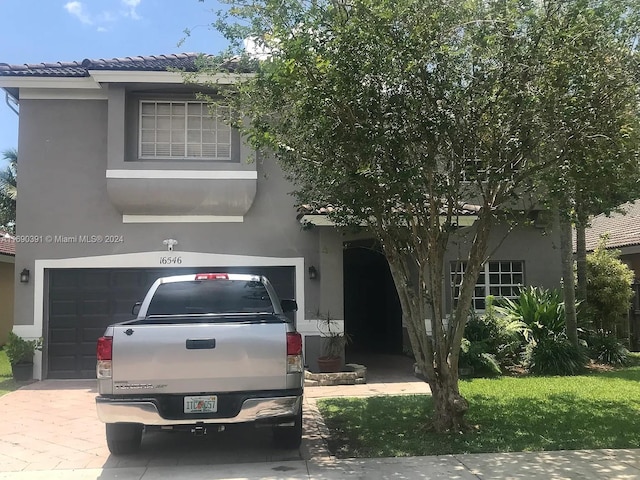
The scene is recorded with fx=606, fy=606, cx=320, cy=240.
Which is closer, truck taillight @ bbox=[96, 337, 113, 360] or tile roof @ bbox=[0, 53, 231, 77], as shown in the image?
truck taillight @ bbox=[96, 337, 113, 360]

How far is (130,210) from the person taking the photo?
40.4ft

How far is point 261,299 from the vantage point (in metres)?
7.38

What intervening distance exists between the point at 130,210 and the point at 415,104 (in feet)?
25.5

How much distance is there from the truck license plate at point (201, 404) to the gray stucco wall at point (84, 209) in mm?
6753

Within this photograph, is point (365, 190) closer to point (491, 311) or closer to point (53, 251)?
point (491, 311)

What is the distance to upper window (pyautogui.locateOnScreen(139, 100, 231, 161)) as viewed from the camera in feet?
41.5

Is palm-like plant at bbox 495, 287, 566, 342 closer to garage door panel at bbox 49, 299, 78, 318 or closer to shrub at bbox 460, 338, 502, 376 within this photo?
shrub at bbox 460, 338, 502, 376

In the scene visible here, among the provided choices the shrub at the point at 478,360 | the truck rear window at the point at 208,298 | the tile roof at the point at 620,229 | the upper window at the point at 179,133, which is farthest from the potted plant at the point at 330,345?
the tile roof at the point at 620,229

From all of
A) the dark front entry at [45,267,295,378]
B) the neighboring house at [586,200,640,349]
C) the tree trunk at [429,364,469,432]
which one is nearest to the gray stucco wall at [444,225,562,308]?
the neighboring house at [586,200,640,349]

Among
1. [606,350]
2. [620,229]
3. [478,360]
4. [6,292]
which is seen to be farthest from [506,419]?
[6,292]

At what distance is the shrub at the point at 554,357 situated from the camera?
1170 centimetres

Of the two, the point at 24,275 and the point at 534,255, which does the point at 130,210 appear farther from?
the point at 534,255

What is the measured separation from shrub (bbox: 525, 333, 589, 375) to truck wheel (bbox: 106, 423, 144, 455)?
810 centimetres

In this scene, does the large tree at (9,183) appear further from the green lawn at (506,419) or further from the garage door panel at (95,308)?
the green lawn at (506,419)
